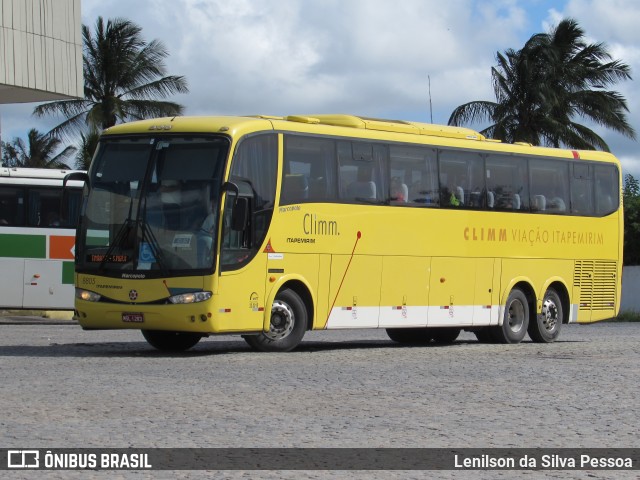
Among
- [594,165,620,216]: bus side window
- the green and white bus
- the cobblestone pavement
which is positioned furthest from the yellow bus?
the green and white bus

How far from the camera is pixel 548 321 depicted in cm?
2491

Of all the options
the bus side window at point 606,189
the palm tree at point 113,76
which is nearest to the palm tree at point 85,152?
the palm tree at point 113,76

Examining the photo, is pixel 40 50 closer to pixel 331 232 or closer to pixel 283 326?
pixel 331 232

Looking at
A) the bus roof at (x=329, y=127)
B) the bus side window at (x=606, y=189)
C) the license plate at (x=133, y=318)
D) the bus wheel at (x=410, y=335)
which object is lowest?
the bus wheel at (x=410, y=335)

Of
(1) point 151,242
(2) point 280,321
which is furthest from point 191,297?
(2) point 280,321

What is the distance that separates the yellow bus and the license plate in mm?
14

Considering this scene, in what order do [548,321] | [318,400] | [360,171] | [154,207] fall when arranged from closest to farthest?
1. [318,400]
2. [154,207]
3. [360,171]
4. [548,321]

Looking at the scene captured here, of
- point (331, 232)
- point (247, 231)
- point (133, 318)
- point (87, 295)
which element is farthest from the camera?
point (331, 232)

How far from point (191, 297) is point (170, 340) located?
7.96ft

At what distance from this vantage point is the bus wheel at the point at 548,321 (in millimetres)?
24750

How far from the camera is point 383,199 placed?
2147cm

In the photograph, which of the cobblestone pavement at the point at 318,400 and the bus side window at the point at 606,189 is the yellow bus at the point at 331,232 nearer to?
the bus side window at the point at 606,189

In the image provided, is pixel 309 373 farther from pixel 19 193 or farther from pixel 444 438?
pixel 19 193

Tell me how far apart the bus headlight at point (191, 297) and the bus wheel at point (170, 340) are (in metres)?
2.23
